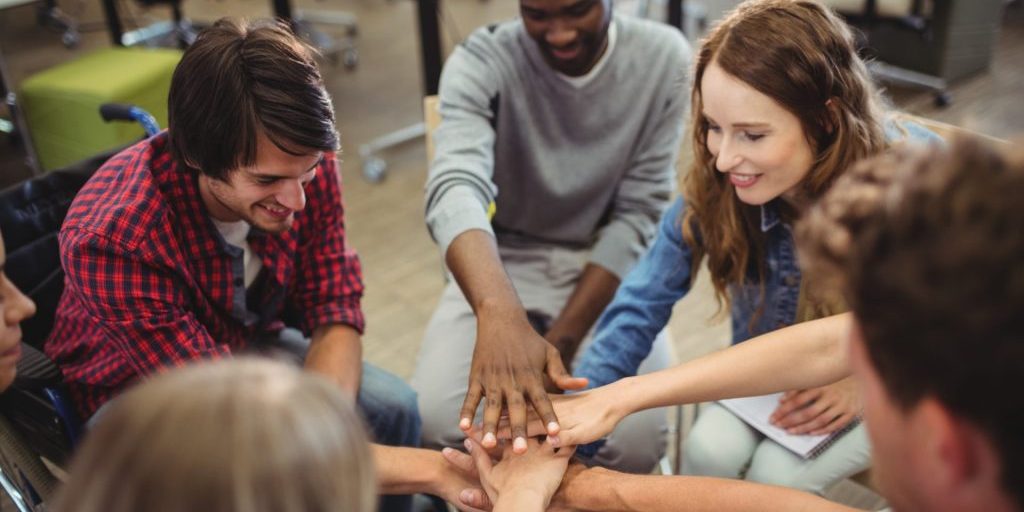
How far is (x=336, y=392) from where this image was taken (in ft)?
2.21

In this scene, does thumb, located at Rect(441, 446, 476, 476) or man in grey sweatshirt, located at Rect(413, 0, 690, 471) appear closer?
thumb, located at Rect(441, 446, 476, 476)

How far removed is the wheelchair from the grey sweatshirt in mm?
665

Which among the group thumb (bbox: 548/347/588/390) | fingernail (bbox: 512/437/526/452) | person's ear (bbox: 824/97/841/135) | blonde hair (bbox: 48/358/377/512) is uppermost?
blonde hair (bbox: 48/358/377/512)

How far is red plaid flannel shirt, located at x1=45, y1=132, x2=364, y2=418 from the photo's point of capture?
1.30 meters

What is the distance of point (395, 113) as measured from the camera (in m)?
4.22

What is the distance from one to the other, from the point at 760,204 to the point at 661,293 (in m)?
0.23

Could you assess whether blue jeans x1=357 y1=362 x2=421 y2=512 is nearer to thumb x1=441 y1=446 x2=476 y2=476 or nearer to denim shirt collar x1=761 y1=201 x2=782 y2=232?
thumb x1=441 y1=446 x2=476 y2=476

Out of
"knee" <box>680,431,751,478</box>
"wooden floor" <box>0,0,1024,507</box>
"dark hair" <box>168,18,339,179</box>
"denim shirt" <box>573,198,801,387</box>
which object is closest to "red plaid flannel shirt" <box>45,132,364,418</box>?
"dark hair" <box>168,18,339,179</box>

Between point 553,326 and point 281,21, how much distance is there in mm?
784

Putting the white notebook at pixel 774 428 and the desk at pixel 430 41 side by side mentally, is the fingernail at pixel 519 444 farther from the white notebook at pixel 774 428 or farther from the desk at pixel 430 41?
the desk at pixel 430 41

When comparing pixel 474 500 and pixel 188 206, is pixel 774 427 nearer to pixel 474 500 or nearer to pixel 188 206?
pixel 474 500

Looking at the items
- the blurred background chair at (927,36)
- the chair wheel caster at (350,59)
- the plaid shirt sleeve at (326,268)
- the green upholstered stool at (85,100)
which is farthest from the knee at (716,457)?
the chair wheel caster at (350,59)

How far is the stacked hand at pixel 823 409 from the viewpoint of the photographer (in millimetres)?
1533

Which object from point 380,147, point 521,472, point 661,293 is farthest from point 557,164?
point 380,147
